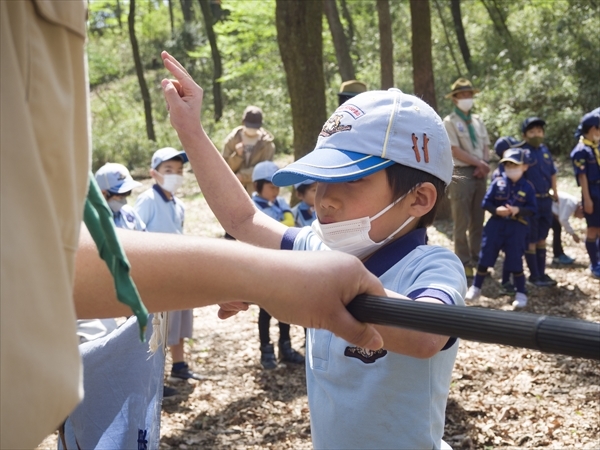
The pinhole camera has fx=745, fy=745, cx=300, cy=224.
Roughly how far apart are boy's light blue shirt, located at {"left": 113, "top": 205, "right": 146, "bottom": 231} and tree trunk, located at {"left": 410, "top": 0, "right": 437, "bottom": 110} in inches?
296

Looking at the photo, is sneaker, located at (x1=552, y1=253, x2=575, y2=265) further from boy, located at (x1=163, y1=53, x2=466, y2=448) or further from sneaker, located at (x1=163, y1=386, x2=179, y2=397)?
boy, located at (x1=163, y1=53, x2=466, y2=448)

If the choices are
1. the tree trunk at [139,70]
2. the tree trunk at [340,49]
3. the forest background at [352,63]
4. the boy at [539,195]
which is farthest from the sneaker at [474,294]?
the tree trunk at [139,70]

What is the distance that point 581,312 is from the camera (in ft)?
27.5

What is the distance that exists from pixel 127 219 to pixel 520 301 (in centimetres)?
466

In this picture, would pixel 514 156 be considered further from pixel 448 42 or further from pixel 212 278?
pixel 448 42

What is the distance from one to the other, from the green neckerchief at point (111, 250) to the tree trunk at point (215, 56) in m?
27.3

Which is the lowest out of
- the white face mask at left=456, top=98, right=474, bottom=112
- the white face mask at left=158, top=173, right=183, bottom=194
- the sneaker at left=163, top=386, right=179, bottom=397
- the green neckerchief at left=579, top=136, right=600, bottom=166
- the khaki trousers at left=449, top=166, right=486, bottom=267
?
the sneaker at left=163, top=386, right=179, bottom=397

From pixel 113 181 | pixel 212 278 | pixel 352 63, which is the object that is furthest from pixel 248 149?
pixel 352 63

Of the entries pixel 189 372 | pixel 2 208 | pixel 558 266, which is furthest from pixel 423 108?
pixel 558 266

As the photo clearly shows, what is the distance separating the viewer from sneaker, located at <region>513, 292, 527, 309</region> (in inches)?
336

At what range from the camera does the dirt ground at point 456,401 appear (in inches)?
221

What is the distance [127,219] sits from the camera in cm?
639

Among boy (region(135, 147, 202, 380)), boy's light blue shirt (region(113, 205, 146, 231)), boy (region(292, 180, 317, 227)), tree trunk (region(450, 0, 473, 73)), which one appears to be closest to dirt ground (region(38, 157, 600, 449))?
boy (region(135, 147, 202, 380))

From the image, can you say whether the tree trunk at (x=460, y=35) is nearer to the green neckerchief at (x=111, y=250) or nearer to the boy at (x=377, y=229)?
the boy at (x=377, y=229)
